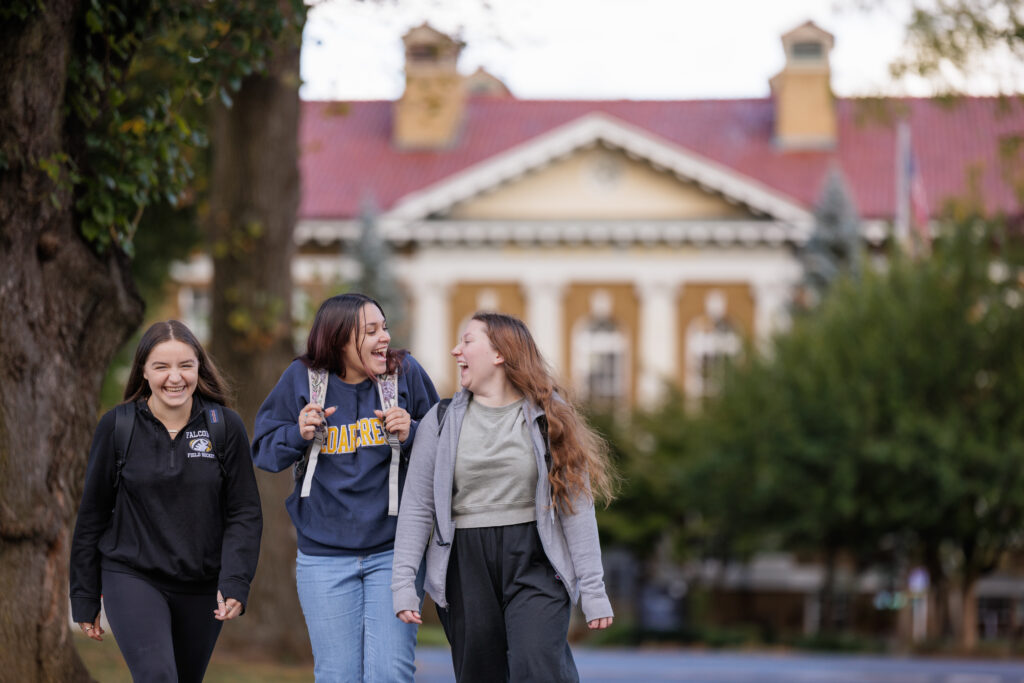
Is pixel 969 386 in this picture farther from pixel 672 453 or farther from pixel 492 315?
pixel 492 315

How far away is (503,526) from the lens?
586cm

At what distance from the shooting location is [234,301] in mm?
14484

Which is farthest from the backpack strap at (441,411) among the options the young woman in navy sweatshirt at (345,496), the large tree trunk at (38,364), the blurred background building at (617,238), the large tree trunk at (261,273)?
the blurred background building at (617,238)

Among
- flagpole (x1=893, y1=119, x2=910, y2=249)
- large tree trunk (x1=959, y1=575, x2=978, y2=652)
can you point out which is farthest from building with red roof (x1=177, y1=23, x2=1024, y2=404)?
large tree trunk (x1=959, y1=575, x2=978, y2=652)

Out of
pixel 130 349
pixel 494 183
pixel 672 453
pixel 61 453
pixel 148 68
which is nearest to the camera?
pixel 61 453

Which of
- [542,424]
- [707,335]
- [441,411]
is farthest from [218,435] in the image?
[707,335]

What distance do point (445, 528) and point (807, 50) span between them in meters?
42.5

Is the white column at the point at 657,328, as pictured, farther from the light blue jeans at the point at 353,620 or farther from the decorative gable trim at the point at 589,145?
the light blue jeans at the point at 353,620

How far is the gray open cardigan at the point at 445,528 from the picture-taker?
19.0 feet

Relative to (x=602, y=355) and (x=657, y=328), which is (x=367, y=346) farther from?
(x=602, y=355)

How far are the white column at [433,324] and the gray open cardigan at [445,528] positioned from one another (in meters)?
37.1

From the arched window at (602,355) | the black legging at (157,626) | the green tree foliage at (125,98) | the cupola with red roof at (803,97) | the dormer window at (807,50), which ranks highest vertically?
the dormer window at (807,50)

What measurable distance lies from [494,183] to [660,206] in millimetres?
4277

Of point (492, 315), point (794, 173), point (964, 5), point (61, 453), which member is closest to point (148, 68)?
point (964, 5)
